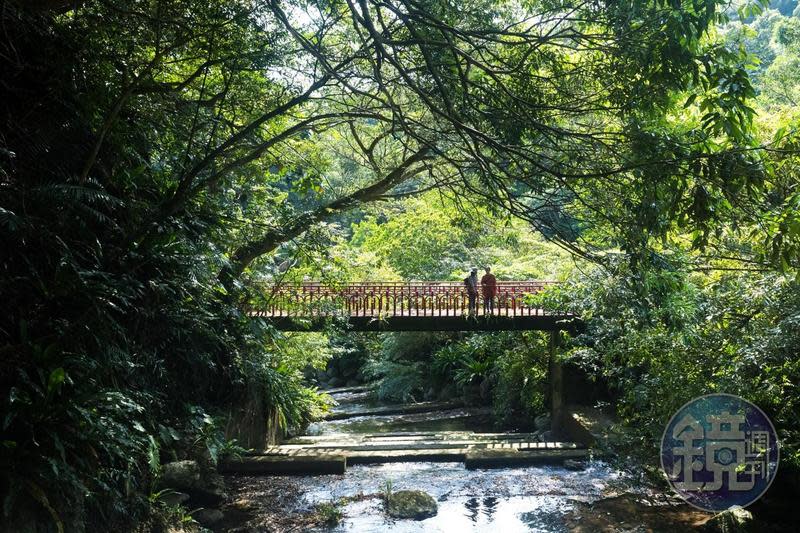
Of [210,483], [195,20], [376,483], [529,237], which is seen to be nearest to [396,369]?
[529,237]

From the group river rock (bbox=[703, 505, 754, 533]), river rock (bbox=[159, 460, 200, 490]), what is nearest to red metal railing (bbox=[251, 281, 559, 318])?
river rock (bbox=[159, 460, 200, 490])

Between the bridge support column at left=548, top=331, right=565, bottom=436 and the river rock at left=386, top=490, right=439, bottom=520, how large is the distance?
4.85 metres

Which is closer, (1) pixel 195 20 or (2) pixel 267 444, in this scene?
(1) pixel 195 20

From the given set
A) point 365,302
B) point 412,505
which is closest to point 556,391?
point 365,302

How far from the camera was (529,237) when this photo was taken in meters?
20.0

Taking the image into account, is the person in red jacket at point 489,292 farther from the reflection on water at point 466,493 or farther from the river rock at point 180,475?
the river rock at point 180,475

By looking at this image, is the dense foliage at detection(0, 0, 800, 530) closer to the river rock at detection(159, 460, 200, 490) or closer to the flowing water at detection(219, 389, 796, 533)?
the river rock at detection(159, 460, 200, 490)

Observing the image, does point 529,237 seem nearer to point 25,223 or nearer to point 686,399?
point 686,399

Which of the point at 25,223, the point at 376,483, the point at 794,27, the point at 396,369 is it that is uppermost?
the point at 794,27

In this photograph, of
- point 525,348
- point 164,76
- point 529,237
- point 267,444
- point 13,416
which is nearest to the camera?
point 13,416

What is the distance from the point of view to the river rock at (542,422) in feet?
44.6

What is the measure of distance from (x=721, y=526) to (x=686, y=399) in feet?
4.40

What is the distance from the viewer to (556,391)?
13.0 metres

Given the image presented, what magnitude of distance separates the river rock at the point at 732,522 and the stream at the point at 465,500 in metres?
0.44
